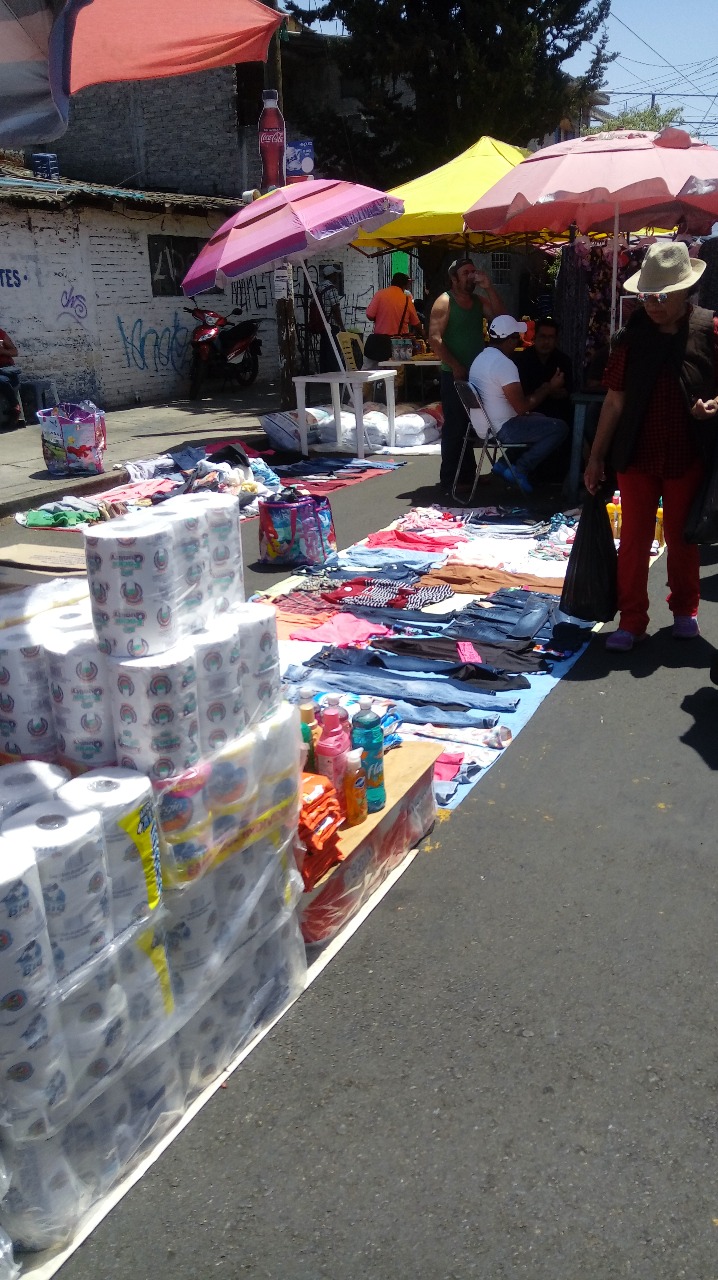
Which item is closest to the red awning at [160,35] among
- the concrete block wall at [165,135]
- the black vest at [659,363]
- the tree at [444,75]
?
the black vest at [659,363]

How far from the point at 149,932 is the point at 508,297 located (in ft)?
79.4

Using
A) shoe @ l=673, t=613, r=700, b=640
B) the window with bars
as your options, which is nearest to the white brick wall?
the window with bars

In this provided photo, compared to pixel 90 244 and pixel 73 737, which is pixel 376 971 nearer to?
pixel 73 737

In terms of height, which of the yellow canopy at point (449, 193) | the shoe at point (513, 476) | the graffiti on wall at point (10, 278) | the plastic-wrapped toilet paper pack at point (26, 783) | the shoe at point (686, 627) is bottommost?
the shoe at point (686, 627)

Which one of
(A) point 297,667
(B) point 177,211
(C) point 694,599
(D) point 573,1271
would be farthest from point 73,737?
(B) point 177,211

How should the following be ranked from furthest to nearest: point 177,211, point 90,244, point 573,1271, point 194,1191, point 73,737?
point 177,211
point 90,244
point 73,737
point 194,1191
point 573,1271

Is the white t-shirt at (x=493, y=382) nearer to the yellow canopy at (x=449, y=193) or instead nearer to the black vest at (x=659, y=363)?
the black vest at (x=659, y=363)

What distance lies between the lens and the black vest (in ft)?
16.9

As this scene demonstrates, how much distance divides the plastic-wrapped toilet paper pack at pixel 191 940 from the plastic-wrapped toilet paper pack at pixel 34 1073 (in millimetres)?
428

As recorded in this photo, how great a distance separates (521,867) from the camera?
3637mm

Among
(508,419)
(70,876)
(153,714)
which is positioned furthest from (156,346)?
(70,876)

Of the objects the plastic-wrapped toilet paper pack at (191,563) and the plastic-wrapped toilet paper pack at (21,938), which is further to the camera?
the plastic-wrapped toilet paper pack at (191,563)

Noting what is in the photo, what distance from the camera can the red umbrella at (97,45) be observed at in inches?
109

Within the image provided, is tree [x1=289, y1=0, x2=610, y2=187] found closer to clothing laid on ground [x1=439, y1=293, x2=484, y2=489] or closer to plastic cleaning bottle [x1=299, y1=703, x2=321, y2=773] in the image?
clothing laid on ground [x1=439, y1=293, x2=484, y2=489]
